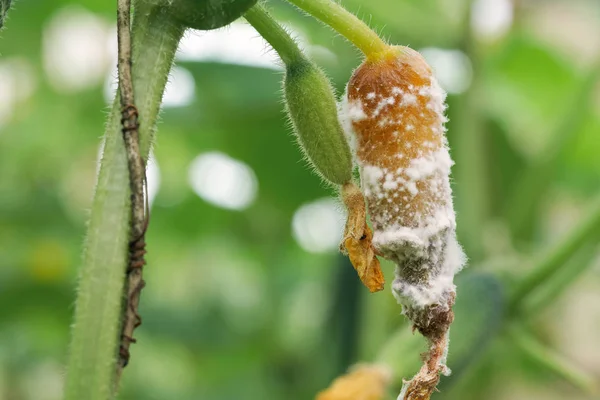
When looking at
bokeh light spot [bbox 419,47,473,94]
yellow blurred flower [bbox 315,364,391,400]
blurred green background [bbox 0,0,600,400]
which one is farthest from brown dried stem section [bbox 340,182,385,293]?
bokeh light spot [bbox 419,47,473,94]

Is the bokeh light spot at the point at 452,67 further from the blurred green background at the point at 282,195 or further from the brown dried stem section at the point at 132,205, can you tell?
the brown dried stem section at the point at 132,205

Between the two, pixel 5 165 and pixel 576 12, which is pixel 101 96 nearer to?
pixel 5 165

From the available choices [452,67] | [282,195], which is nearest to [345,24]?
[452,67]

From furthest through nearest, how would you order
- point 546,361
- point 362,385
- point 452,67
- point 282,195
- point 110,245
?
point 282,195, point 452,67, point 546,361, point 362,385, point 110,245

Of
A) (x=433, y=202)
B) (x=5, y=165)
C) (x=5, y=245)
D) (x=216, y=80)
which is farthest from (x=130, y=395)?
(x=433, y=202)

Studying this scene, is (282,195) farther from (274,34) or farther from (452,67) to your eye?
(274,34)

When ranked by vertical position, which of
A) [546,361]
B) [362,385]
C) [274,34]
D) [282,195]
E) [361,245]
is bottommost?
[282,195]

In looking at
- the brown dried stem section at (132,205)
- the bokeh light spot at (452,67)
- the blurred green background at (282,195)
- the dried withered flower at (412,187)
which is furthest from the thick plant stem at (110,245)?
the bokeh light spot at (452,67)
